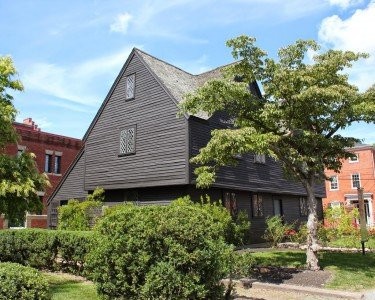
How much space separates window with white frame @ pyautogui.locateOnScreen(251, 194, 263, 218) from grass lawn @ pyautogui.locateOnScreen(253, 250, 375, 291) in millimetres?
7544

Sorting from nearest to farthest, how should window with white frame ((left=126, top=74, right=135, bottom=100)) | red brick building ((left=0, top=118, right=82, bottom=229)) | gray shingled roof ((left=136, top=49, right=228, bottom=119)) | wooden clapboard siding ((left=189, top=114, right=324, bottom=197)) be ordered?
wooden clapboard siding ((left=189, top=114, right=324, bottom=197))
gray shingled roof ((left=136, top=49, right=228, bottom=119))
window with white frame ((left=126, top=74, right=135, bottom=100))
red brick building ((left=0, top=118, right=82, bottom=229))

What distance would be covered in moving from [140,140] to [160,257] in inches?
618

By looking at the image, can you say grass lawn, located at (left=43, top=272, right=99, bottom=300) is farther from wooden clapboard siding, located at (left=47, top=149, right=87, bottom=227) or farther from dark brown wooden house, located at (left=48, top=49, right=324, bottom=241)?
wooden clapboard siding, located at (left=47, top=149, right=87, bottom=227)

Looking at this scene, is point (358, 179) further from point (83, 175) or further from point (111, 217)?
point (111, 217)

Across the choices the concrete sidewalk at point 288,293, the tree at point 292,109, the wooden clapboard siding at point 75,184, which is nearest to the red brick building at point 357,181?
the wooden clapboard siding at point 75,184

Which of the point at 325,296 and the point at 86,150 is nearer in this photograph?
the point at 325,296

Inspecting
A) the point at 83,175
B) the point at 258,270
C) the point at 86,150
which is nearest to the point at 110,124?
the point at 86,150

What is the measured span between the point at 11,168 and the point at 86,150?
1500 centimetres

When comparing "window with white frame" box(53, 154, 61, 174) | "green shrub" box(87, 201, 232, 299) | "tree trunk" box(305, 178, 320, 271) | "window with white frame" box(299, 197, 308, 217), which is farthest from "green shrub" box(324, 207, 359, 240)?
"window with white frame" box(53, 154, 61, 174)

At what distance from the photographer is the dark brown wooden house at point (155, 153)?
20.6m

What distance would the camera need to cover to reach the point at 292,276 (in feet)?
38.8

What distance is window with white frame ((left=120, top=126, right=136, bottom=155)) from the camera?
901 inches

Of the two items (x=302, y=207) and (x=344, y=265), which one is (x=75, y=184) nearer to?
(x=302, y=207)

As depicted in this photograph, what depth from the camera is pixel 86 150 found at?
85.3 ft
